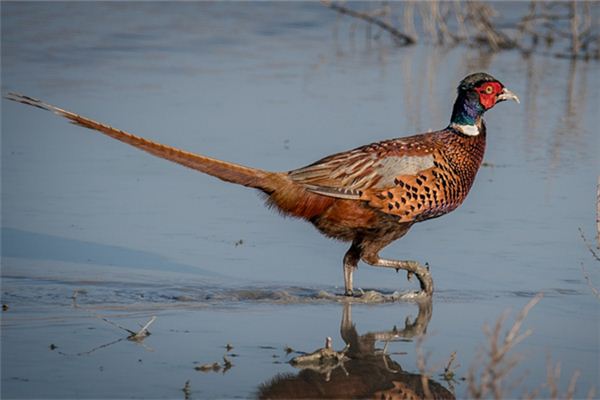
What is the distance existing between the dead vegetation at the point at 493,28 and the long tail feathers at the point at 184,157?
9.28 meters

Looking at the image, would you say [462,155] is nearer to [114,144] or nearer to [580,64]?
[114,144]

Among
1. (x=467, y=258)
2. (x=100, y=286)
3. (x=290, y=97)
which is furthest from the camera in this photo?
(x=290, y=97)

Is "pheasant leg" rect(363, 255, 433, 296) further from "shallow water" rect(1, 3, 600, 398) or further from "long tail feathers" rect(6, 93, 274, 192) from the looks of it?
"long tail feathers" rect(6, 93, 274, 192)

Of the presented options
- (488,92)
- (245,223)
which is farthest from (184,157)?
(488,92)

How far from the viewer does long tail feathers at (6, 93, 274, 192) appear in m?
6.88

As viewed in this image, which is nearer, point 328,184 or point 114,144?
point 328,184

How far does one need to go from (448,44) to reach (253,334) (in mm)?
11568

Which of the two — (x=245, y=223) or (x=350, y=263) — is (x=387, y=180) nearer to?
(x=350, y=263)

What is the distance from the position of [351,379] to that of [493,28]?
12117 millimetres

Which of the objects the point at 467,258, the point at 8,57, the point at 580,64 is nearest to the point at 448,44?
the point at 580,64

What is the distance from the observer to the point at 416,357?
21.1 feet

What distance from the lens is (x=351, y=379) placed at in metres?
6.09

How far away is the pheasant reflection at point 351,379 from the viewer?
19.2 ft

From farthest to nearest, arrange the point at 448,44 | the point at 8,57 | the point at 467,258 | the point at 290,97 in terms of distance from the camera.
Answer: the point at 448,44
the point at 8,57
the point at 290,97
the point at 467,258
